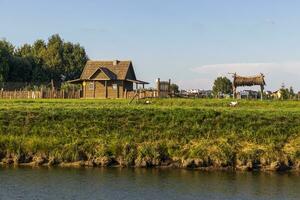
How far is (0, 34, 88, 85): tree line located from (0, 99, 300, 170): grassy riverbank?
68.1 meters

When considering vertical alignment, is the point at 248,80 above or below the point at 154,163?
above

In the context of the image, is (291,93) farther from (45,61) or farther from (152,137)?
(45,61)

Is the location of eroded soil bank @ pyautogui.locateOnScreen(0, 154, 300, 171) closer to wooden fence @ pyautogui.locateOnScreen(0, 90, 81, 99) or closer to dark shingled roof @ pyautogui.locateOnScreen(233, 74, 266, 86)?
dark shingled roof @ pyautogui.locateOnScreen(233, 74, 266, 86)

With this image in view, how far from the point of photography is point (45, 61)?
131 metres

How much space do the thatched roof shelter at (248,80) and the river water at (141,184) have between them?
34.6 metres

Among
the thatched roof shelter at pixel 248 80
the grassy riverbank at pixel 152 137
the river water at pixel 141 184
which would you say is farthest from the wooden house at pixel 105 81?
the river water at pixel 141 184

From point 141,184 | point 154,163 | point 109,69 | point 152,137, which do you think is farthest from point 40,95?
point 141,184

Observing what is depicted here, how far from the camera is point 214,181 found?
30766mm

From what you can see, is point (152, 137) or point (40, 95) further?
point (40, 95)

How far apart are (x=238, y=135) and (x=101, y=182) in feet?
37.4

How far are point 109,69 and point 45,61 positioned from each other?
1906 inches

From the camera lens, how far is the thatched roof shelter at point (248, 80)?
2635 inches

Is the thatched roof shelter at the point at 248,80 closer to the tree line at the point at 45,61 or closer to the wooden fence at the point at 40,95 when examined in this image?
the wooden fence at the point at 40,95

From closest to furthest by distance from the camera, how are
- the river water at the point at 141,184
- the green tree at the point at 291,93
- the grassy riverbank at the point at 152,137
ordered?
the river water at the point at 141,184
the grassy riverbank at the point at 152,137
the green tree at the point at 291,93
